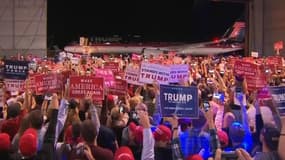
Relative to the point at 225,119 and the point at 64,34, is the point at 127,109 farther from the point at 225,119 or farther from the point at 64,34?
the point at 64,34

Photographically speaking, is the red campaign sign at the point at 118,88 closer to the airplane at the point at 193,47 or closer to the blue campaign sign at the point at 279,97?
the blue campaign sign at the point at 279,97

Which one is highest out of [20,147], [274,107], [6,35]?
[6,35]

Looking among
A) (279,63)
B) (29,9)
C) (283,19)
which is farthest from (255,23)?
(279,63)

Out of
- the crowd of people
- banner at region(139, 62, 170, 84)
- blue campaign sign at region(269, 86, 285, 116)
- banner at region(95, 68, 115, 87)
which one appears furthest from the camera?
banner at region(95, 68, 115, 87)

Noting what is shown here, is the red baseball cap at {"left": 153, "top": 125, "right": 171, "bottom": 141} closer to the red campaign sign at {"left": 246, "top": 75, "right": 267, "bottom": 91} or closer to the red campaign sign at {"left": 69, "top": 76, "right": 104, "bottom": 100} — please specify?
the red campaign sign at {"left": 69, "top": 76, "right": 104, "bottom": 100}

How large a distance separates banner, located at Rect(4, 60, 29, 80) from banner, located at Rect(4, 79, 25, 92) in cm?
11

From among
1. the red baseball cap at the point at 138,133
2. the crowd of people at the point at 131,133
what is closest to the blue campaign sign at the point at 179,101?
the crowd of people at the point at 131,133

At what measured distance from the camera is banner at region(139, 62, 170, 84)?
8.96 m

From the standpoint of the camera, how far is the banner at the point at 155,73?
8.96m

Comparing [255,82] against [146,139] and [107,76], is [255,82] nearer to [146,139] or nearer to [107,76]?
[107,76]

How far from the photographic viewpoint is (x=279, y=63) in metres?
18.9

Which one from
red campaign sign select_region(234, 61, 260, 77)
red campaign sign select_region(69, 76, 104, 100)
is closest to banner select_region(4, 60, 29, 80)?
red campaign sign select_region(69, 76, 104, 100)

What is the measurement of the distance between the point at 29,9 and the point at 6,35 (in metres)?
1.86

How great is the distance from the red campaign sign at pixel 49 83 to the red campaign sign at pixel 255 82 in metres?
2.84
